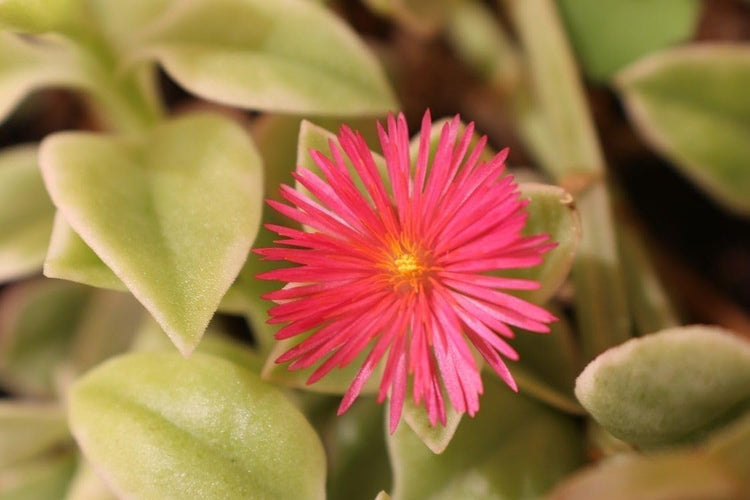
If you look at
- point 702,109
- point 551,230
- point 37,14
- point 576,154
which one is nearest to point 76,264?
point 37,14

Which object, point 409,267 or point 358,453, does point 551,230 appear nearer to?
point 409,267

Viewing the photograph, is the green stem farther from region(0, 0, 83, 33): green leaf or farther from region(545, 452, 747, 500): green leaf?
region(0, 0, 83, 33): green leaf

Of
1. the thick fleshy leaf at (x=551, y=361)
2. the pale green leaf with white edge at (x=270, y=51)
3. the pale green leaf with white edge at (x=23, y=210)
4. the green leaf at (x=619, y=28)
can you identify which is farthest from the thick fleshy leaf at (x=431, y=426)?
the green leaf at (x=619, y=28)

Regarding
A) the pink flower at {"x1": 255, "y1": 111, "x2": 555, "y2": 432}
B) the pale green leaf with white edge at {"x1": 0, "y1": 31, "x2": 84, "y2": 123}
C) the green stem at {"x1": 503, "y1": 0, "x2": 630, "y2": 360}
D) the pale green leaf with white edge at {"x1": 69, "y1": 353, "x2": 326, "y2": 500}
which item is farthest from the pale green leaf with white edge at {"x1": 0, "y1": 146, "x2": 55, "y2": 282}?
the green stem at {"x1": 503, "y1": 0, "x2": 630, "y2": 360}

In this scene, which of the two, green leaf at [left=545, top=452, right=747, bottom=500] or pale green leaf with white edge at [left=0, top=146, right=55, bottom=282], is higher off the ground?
green leaf at [left=545, top=452, right=747, bottom=500]

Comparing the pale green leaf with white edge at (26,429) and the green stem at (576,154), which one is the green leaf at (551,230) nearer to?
the green stem at (576,154)
